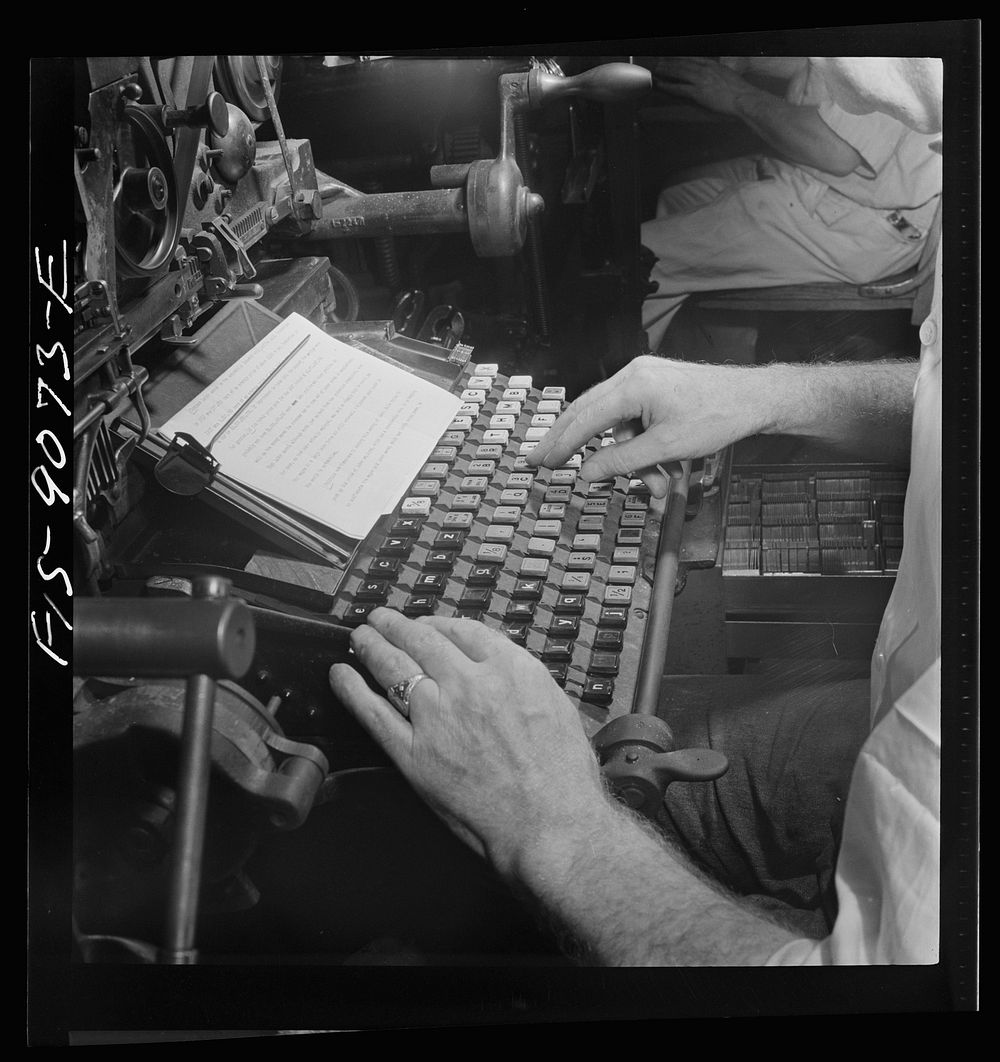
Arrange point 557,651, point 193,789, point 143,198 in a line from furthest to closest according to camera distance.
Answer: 1. point 143,198
2. point 557,651
3. point 193,789

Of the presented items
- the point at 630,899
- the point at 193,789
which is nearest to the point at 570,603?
the point at 630,899

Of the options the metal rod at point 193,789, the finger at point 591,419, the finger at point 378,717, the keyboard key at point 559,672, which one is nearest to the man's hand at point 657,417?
the finger at point 591,419

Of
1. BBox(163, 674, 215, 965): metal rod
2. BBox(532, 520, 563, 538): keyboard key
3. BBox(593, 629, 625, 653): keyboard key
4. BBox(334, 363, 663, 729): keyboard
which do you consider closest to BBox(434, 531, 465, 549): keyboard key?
BBox(334, 363, 663, 729): keyboard

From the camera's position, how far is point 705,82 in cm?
132

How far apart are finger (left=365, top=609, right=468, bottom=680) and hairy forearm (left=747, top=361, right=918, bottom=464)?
24.2 inches

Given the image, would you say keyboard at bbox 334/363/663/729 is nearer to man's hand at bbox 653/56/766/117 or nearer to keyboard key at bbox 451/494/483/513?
keyboard key at bbox 451/494/483/513

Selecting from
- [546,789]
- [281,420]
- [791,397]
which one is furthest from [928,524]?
[281,420]

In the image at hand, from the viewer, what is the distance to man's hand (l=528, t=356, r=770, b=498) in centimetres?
141

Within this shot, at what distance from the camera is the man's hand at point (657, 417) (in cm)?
141

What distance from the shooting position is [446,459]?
136cm

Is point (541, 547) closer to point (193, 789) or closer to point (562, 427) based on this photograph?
point (562, 427)

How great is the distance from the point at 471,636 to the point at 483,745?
0.41 feet

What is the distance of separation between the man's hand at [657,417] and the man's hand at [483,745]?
0.39m

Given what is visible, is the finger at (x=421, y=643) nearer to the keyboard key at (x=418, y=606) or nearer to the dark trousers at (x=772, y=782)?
the keyboard key at (x=418, y=606)
